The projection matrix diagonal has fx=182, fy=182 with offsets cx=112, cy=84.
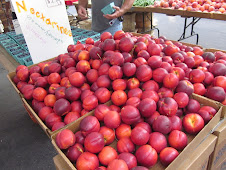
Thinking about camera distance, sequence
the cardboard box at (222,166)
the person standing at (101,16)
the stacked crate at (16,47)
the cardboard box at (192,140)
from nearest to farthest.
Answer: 1. the cardboard box at (192,140)
2. the cardboard box at (222,166)
3. the stacked crate at (16,47)
4. the person standing at (101,16)

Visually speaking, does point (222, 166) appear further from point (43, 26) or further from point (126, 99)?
point (43, 26)

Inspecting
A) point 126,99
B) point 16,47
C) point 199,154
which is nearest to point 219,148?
point 199,154

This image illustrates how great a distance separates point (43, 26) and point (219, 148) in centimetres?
221

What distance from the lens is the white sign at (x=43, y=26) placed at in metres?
2.06

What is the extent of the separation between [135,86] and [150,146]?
48 cm

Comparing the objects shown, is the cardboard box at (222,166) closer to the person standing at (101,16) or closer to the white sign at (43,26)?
the white sign at (43,26)

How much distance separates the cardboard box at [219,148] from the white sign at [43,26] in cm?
202

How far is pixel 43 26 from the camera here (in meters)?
2.22

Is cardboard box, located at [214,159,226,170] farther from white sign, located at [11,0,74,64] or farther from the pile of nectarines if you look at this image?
white sign, located at [11,0,74,64]

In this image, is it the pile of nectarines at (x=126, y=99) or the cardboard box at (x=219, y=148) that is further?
the cardboard box at (x=219, y=148)

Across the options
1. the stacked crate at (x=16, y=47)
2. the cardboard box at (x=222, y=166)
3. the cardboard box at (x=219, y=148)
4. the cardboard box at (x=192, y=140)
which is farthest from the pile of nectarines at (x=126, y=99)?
the stacked crate at (x=16, y=47)

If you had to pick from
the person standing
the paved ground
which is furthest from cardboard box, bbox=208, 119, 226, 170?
the person standing

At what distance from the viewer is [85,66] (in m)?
1.52

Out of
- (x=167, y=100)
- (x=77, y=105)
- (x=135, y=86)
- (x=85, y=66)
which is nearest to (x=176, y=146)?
(x=167, y=100)
